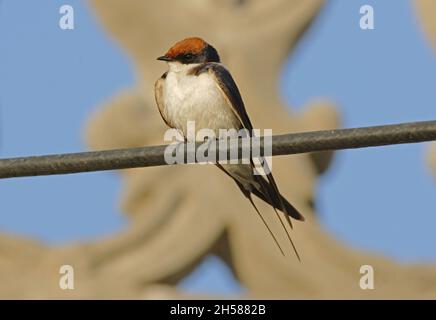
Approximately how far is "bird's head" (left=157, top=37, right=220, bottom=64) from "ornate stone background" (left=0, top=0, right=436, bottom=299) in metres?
2.43

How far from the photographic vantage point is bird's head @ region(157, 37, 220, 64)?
828 centimetres

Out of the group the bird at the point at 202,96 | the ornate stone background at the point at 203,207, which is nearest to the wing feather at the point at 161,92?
the bird at the point at 202,96

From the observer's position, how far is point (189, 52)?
8297 mm

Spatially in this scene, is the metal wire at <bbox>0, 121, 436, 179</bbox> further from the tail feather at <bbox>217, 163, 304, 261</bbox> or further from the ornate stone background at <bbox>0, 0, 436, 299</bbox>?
the ornate stone background at <bbox>0, 0, 436, 299</bbox>

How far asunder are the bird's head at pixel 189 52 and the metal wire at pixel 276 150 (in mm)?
2107

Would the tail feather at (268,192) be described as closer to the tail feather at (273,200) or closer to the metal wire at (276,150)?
the tail feather at (273,200)

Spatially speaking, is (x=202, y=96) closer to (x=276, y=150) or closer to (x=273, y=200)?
(x=273, y=200)

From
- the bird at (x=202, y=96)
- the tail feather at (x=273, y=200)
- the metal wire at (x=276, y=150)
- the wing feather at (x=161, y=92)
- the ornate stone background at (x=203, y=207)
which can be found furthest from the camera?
the ornate stone background at (x=203, y=207)

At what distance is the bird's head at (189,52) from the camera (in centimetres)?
828

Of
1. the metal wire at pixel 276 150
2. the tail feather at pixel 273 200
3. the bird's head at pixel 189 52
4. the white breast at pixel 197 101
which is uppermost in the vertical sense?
the bird's head at pixel 189 52
